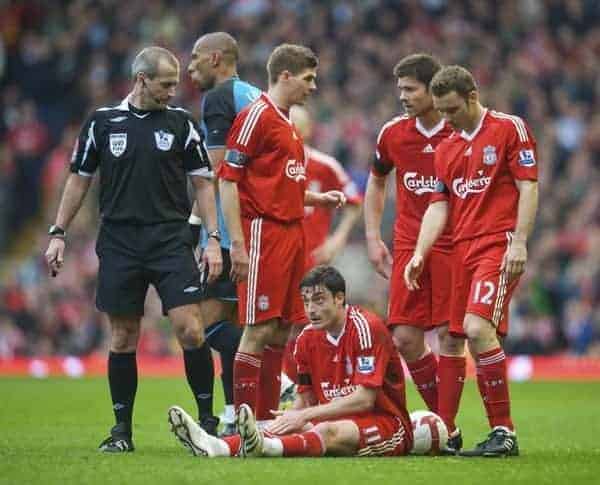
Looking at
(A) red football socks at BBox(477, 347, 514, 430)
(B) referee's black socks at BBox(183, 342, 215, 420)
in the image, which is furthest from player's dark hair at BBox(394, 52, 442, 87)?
(B) referee's black socks at BBox(183, 342, 215, 420)

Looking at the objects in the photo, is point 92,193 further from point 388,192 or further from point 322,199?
point 322,199

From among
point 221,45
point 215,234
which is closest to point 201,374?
point 215,234

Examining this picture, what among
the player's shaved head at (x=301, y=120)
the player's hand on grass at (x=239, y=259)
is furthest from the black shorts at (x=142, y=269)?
the player's shaved head at (x=301, y=120)

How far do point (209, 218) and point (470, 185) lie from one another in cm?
157

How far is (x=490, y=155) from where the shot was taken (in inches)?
348

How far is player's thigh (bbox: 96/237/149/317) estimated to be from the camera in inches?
352

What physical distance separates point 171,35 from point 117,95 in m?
1.32

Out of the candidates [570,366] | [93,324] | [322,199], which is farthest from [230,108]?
[93,324]

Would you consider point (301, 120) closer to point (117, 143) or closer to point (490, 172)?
point (117, 143)

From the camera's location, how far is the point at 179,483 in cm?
708

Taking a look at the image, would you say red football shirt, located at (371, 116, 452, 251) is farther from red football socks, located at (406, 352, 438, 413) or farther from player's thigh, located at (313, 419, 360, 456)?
player's thigh, located at (313, 419, 360, 456)

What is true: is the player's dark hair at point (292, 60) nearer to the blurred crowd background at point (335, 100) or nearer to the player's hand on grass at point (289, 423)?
the player's hand on grass at point (289, 423)

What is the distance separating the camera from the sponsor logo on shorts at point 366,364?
8609 mm

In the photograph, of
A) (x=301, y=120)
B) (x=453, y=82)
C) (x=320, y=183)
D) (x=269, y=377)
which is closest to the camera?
(x=453, y=82)
